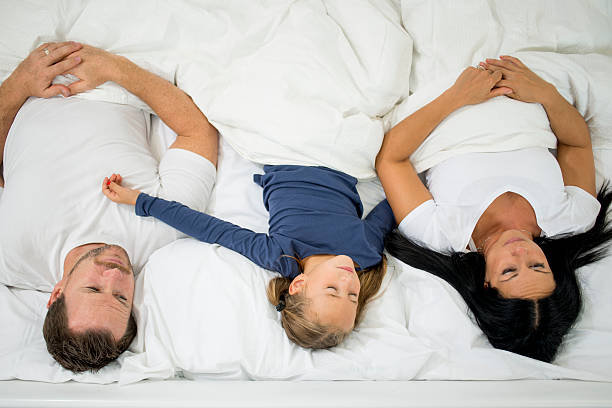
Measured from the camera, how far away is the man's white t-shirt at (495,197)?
4.70ft

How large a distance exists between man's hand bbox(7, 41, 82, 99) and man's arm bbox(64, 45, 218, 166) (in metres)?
0.03

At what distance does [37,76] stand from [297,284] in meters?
1.10

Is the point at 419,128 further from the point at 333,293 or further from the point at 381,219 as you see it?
the point at 333,293

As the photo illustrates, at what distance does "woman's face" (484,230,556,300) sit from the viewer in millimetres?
1298

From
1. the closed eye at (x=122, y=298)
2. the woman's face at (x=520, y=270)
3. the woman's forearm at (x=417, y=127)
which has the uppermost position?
the woman's forearm at (x=417, y=127)

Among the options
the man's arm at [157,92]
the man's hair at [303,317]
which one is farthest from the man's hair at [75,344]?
the man's arm at [157,92]

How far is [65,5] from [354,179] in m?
1.20

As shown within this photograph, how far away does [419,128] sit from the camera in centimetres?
150

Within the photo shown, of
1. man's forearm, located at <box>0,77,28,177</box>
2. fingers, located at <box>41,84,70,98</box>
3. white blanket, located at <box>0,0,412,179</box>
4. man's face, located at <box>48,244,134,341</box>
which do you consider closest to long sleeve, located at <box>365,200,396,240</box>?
white blanket, located at <box>0,0,412,179</box>

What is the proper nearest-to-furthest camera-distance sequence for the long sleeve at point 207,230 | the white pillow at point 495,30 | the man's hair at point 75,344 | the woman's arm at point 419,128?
1. the man's hair at point 75,344
2. the long sleeve at point 207,230
3. the woman's arm at point 419,128
4. the white pillow at point 495,30

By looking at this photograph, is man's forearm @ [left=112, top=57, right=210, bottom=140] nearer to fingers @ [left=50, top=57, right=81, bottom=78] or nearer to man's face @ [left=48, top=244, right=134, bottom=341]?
fingers @ [left=50, top=57, right=81, bottom=78]

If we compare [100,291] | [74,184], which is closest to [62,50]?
[74,184]

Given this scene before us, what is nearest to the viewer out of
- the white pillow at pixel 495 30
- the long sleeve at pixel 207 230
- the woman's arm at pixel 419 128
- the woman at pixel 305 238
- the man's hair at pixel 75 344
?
the man's hair at pixel 75 344

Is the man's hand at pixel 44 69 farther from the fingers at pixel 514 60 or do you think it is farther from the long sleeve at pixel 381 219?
the fingers at pixel 514 60
